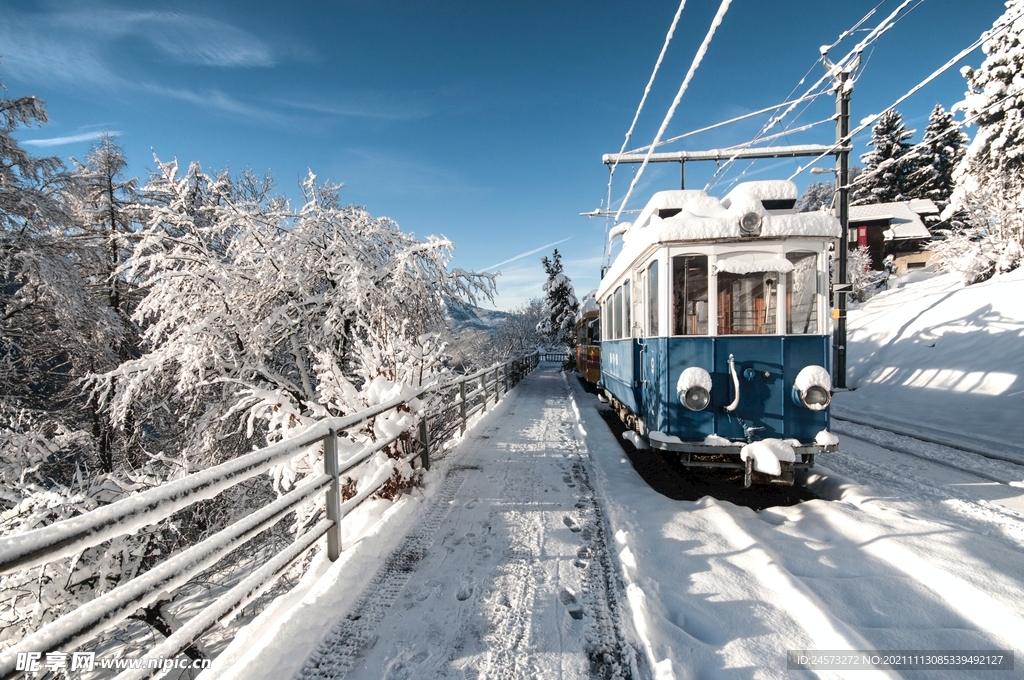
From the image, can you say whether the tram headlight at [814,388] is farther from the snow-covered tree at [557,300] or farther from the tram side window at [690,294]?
the snow-covered tree at [557,300]

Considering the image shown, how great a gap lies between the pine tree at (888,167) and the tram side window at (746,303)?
4336 centimetres

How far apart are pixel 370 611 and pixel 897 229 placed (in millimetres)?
47543

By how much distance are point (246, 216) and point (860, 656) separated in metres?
9.03

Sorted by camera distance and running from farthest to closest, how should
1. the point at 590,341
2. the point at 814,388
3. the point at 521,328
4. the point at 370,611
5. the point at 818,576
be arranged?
the point at 521,328 < the point at 590,341 < the point at 814,388 < the point at 818,576 < the point at 370,611

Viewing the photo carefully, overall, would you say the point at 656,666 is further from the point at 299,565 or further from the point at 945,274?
the point at 945,274

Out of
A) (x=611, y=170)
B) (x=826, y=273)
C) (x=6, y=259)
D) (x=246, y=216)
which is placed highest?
(x=611, y=170)

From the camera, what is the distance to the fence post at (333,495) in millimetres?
3303

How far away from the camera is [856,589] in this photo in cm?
303

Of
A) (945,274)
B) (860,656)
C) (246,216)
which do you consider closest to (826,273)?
(860,656)

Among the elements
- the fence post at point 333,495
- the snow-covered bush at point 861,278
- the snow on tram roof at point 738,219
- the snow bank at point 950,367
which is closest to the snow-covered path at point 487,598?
the fence post at point 333,495

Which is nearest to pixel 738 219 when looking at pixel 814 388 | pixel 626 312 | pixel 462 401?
pixel 814 388

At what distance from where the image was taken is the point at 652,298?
5539 millimetres

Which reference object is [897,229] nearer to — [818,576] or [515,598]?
[818,576]

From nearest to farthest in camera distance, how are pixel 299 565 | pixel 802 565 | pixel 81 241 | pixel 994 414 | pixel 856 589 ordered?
pixel 856 589, pixel 802 565, pixel 299 565, pixel 994 414, pixel 81 241
